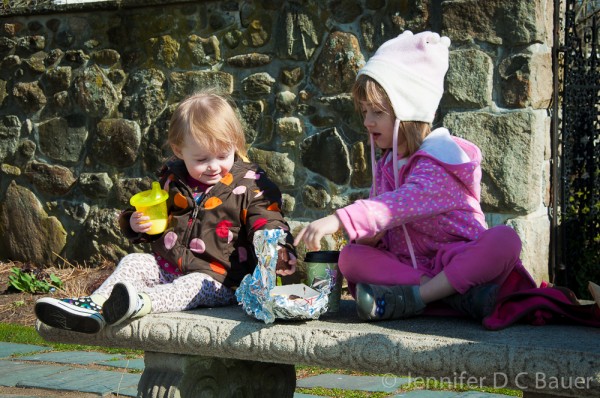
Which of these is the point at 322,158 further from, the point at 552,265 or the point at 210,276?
the point at 210,276

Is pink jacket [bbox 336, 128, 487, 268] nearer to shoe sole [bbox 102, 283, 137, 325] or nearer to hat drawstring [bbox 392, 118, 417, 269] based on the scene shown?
hat drawstring [bbox 392, 118, 417, 269]

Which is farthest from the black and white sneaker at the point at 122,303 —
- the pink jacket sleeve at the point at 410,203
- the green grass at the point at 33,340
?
the green grass at the point at 33,340

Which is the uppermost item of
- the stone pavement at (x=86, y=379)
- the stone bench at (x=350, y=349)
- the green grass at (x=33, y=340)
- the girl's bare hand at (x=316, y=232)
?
the girl's bare hand at (x=316, y=232)

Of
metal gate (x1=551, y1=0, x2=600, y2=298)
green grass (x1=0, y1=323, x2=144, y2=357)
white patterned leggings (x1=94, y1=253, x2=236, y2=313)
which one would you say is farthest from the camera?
metal gate (x1=551, y1=0, x2=600, y2=298)

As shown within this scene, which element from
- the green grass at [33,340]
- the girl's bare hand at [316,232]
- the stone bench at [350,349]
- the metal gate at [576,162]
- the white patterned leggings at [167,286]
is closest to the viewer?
the stone bench at [350,349]

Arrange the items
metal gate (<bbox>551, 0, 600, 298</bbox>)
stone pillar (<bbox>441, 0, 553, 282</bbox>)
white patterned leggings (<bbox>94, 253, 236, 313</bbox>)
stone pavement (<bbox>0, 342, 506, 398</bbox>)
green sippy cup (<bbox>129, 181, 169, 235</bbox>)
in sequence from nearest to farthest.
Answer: white patterned leggings (<bbox>94, 253, 236, 313</bbox>), green sippy cup (<bbox>129, 181, 169, 235</bbox>), stone pavement (<bbox>0, 342, 506, 398</bbox>), stone pillar (<bbox>441, 0, 553, 282</bbox>), metal gate (<bbox>551, 0, 600, 298</bbox>)

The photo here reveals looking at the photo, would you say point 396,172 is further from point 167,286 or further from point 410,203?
point 167,286

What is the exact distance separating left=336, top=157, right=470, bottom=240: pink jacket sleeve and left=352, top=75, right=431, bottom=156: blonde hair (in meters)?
0.13

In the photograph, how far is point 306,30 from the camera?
18.1 ft

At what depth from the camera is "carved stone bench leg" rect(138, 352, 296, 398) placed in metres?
2.67

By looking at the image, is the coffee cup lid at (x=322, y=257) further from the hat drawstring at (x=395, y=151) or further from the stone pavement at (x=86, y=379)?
the stone pavement at (x=86, y=379)

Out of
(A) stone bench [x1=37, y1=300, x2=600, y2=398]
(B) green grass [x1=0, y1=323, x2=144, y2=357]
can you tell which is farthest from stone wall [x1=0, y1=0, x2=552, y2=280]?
(A) stone bench [x1=37, y1=300, x2=600, y2=398]

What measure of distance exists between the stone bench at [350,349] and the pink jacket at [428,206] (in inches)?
11.0

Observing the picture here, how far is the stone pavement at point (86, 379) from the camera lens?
11.9 ft
